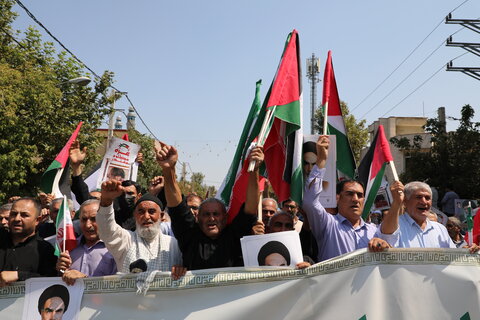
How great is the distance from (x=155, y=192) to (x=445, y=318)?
3300mm

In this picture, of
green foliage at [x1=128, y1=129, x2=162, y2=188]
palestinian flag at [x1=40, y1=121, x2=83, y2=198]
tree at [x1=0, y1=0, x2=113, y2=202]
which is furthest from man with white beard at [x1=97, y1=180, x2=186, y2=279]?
green foliage at [x1=128, y1=129, x2=162, y2=188]

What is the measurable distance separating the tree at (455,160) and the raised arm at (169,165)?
14391 millimetres

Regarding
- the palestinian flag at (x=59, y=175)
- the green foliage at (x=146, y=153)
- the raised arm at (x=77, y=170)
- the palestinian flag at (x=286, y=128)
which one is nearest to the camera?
the palestinian flag at (x=286, y=128)

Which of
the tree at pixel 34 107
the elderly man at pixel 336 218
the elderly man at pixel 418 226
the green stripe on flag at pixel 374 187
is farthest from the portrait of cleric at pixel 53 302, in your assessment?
the tree at pixel 34 107

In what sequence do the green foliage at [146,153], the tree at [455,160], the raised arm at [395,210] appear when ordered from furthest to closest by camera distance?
the green foliage at [146,153] → the tree at [455,160] → the raised arm at [395,210]

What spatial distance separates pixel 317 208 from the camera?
4527 mm

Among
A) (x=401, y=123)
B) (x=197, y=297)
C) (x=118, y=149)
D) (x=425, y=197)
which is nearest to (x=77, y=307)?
(x=197, y=297)

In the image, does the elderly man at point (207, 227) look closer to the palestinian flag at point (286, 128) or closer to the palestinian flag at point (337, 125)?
the palestinian flag at point (286, 128)

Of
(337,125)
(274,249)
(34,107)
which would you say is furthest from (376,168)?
(34,107)

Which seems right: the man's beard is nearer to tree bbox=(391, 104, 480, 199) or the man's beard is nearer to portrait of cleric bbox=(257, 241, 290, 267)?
portrait of cleric bbox=(257, 241, 290, 267)

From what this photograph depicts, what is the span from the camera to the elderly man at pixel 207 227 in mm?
4230

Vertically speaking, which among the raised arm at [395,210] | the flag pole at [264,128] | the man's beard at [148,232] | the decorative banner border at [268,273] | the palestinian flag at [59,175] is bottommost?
the decorative banner border at [268,273]

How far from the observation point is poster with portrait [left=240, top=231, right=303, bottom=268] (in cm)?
402

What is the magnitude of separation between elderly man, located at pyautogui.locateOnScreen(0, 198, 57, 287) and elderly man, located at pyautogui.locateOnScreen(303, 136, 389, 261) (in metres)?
2.01
